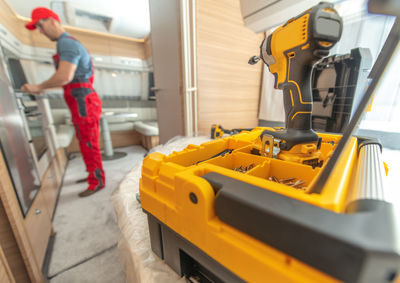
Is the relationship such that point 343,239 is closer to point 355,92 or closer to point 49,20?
point 355,92

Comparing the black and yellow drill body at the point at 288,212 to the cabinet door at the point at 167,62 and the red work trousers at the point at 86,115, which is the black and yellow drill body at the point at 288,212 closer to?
the cabinet door at the point at 167,62

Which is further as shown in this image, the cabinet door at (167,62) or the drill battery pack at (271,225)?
the cabinet door at (167,62)

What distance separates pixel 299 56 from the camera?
449mm

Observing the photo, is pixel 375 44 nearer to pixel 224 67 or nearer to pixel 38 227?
pixel 224 67

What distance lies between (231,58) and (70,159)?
2.78m

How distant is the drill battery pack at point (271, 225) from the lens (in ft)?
0.45

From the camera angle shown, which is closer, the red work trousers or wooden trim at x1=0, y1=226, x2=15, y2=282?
wooden trim at x1=0, y1=226, x2=15, y2=282

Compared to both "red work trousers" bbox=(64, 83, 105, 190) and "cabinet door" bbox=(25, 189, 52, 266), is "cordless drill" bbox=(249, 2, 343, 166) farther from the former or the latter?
"red work trousers" bbox=(64, 83, 105, 190)

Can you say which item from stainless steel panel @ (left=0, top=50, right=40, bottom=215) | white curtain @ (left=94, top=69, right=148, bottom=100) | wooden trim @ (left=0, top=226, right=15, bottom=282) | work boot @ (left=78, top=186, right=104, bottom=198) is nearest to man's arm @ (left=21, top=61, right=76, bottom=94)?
stainless steel panel @ (left=0, top=50, right=40, bottom=215)

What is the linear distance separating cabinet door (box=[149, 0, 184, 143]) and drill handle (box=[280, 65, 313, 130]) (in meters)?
1.05

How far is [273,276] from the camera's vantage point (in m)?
0.18

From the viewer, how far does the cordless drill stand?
0.39 m

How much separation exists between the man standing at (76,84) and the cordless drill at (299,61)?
4.65ft

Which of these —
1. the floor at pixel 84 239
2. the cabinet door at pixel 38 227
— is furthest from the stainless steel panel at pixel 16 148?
the floor at pixel 84 239
